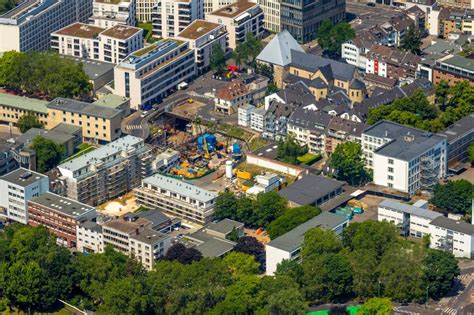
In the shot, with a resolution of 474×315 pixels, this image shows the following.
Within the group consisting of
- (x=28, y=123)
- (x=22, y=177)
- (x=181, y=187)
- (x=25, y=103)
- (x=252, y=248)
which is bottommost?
(x=252, y=248)

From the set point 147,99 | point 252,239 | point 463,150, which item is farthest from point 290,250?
point 147,99

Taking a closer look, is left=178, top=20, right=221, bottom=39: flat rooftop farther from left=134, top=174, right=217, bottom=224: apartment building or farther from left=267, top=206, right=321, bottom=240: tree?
left=267, top=206, right=321, bottom=240: tree

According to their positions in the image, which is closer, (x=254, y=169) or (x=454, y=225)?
(x=454, y=225)

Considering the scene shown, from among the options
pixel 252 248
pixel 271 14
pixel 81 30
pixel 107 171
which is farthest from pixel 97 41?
pixel 252 248

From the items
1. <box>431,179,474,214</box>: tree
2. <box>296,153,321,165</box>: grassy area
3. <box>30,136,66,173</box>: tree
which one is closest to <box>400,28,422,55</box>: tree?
<box>296,153,321,165</box>: grassy area

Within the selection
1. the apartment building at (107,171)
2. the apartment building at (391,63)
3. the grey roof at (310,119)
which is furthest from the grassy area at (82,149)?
the apartment building at (391,63)

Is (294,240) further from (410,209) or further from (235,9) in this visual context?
(235,9)

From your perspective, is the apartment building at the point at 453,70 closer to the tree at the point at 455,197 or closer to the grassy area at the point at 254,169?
the tree at the point at 455,197
